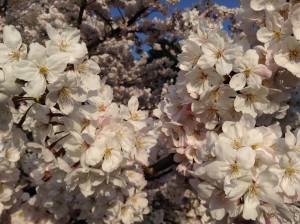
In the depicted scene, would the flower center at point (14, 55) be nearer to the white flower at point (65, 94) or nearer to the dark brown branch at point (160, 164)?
the white flower at point (65, 94)

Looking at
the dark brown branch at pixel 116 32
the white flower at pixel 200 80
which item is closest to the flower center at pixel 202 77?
the white flower at pixel 200 80

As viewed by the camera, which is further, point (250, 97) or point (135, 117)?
point (135, 117)

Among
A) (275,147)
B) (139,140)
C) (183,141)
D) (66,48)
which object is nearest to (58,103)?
(66,48)

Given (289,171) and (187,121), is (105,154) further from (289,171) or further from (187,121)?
(289,171)

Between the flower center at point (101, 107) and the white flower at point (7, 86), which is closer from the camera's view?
the white flower at point (7, 86)

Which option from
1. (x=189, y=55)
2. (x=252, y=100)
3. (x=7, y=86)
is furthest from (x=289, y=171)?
(x=7, y=86)

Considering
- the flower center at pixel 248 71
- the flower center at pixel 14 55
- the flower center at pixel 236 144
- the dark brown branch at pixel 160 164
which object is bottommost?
the dark brown branch at pixel 160 164
